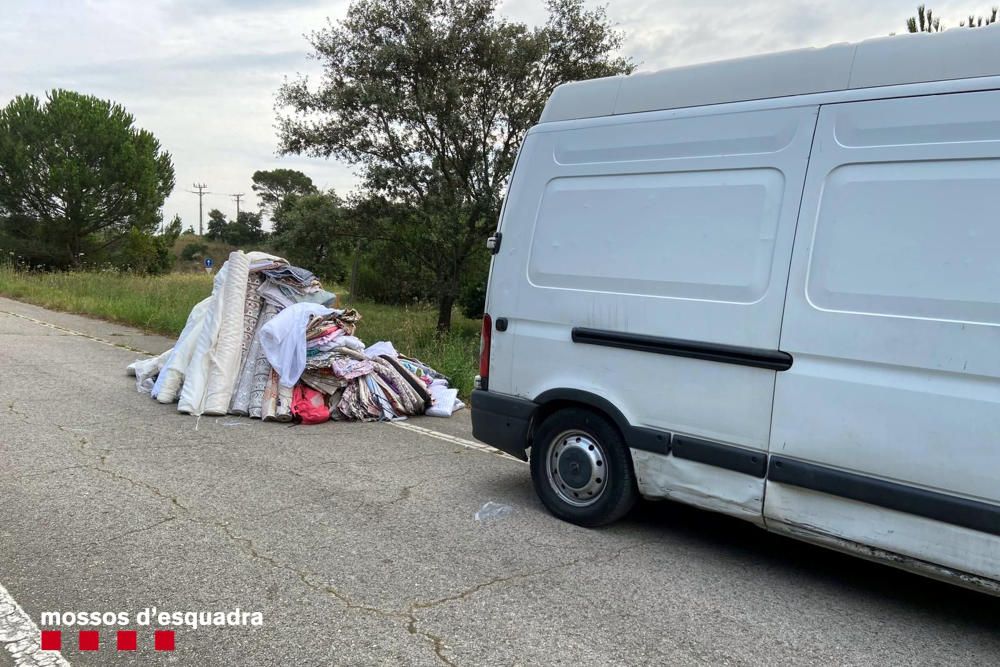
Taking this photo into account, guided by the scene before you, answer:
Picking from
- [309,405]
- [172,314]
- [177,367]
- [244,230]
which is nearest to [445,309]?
[172,314]

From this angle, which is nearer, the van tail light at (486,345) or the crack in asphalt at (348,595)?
the crack in asphalt at (348,595)

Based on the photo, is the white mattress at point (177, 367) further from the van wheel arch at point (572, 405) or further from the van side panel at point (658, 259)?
the van wheel arch at point (572, 405)

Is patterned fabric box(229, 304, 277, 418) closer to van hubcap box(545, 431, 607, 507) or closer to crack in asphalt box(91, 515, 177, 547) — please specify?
crack in asphalt box(91, 515, 177, 547)

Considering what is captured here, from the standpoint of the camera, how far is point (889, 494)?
3.44 meters

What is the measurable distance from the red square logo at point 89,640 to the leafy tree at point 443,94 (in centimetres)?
1281

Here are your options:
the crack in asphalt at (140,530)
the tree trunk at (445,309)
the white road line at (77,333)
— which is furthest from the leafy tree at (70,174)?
the crack in asphalt at (140,530)

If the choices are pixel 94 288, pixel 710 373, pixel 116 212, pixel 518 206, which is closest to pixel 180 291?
pixel 94 288

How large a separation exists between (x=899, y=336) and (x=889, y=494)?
2.31 feet

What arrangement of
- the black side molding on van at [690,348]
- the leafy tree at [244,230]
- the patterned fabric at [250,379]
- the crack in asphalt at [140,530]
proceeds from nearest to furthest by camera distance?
the black side molding on van at [690,348] → the crack in asphalt at [140,530] → the patterned fabric at [250,379] → the leafy tree at [244,230]

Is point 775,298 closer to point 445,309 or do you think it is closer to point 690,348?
point 690,348

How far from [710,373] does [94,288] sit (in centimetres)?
2137

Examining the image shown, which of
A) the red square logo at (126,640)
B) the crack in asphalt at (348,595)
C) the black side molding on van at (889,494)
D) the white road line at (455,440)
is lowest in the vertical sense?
the red square logo at (126,640)

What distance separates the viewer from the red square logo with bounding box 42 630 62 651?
3.08 m

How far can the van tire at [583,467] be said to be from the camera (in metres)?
4.50
